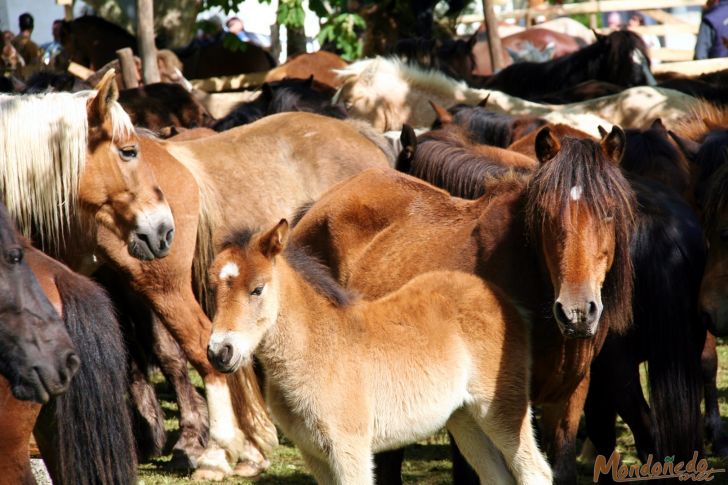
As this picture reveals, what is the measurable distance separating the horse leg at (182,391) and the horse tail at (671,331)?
10.2 ft

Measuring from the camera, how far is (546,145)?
17.0ft

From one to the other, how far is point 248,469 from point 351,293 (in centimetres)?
209

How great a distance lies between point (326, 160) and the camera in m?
7.77

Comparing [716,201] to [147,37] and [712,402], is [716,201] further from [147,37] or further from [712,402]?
[147,37]

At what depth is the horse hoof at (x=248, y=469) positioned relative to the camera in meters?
6.51

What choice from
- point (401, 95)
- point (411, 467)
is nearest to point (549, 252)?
point (411, 467)

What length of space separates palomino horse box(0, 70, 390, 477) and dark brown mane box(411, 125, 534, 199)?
38.8 inches

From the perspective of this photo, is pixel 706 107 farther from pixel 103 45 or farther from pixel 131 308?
pixel 103 45

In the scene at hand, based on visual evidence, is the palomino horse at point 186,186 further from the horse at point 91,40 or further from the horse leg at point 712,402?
the horse at point 91,40

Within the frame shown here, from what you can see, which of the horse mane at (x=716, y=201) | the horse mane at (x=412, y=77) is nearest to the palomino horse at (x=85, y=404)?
the horse mane at (x=716, y=201)

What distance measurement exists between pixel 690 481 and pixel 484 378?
1548mm

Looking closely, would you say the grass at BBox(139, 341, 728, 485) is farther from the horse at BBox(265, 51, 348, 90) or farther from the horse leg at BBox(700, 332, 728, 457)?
the horse at BBox(265, 51, 348, 90)

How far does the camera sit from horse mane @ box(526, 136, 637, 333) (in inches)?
188

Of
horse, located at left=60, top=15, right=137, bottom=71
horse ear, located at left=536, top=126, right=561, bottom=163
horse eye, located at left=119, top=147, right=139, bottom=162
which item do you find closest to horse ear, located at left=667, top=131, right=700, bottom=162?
horse ear, located at left=536, top=126, right=561, bottom=163
